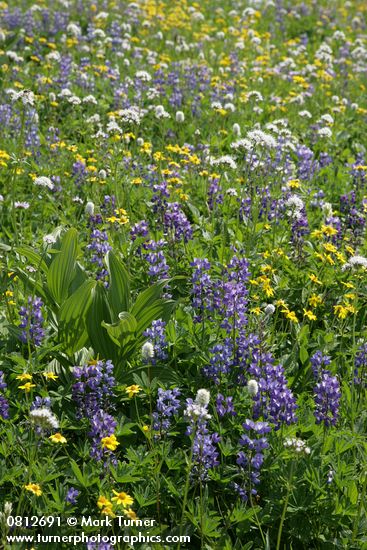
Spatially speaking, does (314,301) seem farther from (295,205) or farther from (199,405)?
(199,405)

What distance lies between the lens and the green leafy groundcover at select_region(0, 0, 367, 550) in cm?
274

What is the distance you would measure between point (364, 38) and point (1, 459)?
9799mm

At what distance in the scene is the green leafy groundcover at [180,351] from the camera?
108 inches

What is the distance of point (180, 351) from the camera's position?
3.50 metres

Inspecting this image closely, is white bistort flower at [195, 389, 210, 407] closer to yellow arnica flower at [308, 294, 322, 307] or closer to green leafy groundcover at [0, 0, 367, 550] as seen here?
green leafy groundcover at [0, 0, 367, 550]

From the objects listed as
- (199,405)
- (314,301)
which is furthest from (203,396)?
A: (314,301)

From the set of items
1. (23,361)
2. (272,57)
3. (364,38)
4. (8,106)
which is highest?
(364,38)

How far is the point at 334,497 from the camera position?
279 centimetres

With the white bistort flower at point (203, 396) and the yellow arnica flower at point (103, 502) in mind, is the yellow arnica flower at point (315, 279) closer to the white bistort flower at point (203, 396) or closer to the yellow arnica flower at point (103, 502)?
the white bistort flower at point (203, 396)

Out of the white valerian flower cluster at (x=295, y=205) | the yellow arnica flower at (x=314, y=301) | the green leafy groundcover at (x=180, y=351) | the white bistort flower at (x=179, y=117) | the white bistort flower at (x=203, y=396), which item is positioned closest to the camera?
the white bistort flower at (x=203, y=396)

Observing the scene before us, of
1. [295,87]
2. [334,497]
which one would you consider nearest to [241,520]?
[334,497]

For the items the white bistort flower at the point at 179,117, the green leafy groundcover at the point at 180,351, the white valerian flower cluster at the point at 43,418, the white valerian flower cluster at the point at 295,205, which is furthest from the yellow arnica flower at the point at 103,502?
the white bistort flower at the point at 179,117

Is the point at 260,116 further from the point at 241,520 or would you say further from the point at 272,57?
the point at 241,520

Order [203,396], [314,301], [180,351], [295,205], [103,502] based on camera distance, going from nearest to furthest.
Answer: [203,396]
[103,502]
[180,351]
[314,301]
[295,205]
